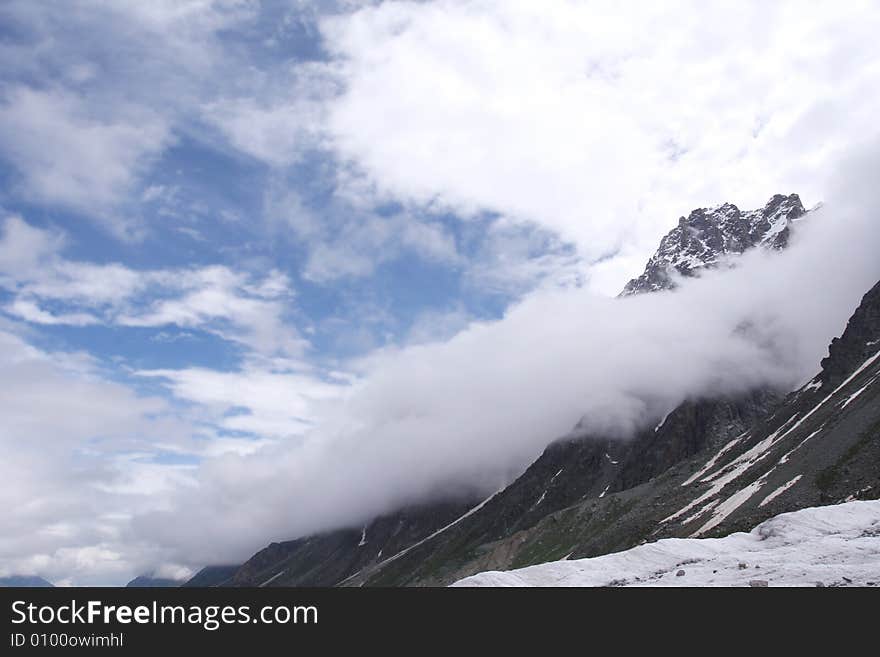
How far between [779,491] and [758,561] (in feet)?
430

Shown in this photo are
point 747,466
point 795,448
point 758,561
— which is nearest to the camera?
point 758,561

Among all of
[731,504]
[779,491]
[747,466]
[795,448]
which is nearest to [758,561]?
[779,491]

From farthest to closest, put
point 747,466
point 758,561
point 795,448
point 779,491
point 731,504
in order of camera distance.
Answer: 1. point 747,466
2. point 795,448
3. point 731,504
4. point 779,491
5. point 758,561

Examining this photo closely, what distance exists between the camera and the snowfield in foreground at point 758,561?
94.6ft

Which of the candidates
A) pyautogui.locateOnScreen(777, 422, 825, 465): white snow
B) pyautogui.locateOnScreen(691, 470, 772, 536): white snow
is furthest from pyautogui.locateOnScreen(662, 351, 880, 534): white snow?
pyautogui.locateOnScreen(777, 422, 825, 465): white snow

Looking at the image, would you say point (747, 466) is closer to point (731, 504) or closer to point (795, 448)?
point (795, 448)

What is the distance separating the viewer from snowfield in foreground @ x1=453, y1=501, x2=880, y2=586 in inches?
1136

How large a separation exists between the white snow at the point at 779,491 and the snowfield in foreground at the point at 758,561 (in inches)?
4408

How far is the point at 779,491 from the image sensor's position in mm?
146750

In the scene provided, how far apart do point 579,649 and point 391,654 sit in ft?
16.6

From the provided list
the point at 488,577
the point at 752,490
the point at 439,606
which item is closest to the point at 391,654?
the point at 439,606

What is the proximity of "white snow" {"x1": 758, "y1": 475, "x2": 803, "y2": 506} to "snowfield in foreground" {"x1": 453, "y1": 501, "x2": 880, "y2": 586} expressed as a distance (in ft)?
367

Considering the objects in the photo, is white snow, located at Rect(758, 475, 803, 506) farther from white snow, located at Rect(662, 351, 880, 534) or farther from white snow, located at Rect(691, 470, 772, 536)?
white snow, located at Rect(662, 351, 880, 534)

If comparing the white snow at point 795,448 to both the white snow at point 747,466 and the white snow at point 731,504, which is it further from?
the white snow at point 731,504
